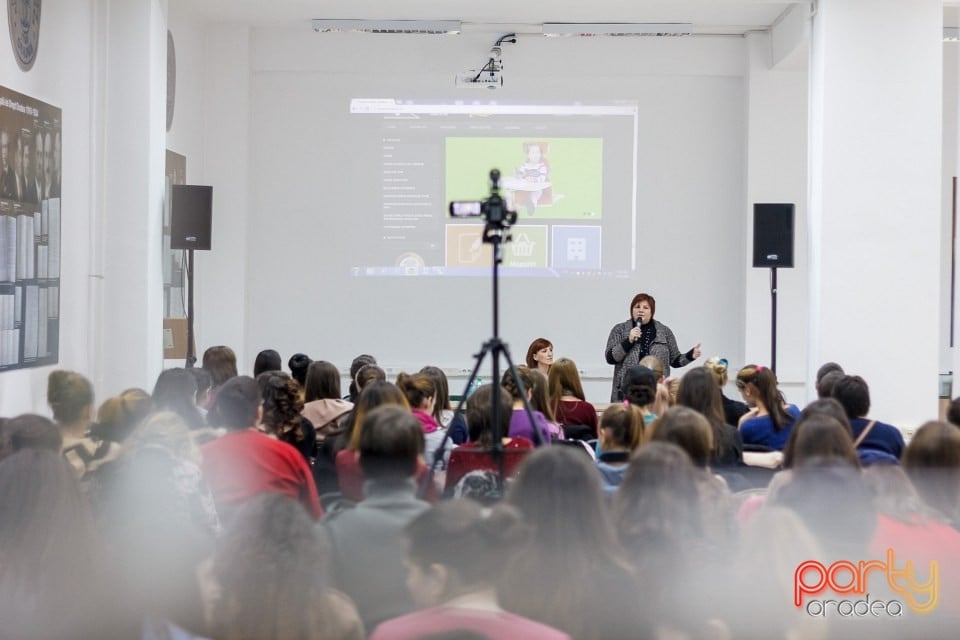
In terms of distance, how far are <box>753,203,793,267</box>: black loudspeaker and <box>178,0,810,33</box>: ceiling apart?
1446 millimetres

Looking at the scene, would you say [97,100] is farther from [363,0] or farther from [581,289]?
[581,289]

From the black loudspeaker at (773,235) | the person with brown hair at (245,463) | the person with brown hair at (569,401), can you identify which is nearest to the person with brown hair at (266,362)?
the person with brown hair at (569,401)

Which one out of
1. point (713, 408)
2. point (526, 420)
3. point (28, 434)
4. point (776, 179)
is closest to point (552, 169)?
point (776, 179)

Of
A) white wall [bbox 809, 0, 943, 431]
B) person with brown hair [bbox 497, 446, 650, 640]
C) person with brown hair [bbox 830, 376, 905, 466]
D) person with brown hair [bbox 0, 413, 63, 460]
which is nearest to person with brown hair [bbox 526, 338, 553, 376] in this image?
white wall [bbox 809, 0, 943, 431]

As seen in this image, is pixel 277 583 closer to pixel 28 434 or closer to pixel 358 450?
pixel 358 450

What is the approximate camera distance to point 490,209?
3.93 m

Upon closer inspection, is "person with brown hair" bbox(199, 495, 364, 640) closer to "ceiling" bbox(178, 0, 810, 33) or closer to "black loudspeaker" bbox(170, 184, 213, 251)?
"black loudspeaker" bbox(170, 184, 213, 251)

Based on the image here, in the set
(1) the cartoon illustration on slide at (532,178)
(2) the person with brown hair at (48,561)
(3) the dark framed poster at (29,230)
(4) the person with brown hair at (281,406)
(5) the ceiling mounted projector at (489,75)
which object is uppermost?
(5) the ceiling mounted projector at (489,75)

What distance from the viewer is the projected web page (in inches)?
331

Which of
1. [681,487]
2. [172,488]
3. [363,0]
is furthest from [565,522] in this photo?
[363,0]

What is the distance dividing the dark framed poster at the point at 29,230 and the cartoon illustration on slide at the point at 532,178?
3705 mm

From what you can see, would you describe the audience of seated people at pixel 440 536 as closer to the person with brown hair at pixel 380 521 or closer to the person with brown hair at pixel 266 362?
the person with brown hair at pixel 380 521

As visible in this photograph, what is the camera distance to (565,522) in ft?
7.32

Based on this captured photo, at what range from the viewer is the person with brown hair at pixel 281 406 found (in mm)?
3684
